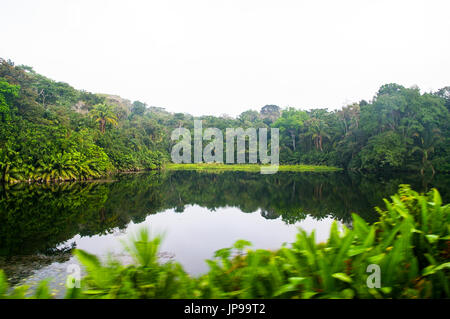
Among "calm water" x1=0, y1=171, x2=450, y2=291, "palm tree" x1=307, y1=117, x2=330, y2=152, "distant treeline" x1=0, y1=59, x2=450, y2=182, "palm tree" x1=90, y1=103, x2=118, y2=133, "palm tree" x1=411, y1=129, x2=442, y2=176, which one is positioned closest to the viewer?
"calm water" x1=0, y1=171, x2=450, y2=291

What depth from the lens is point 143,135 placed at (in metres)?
36.4

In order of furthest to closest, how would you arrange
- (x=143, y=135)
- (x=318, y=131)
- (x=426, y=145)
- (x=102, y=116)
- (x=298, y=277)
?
(x=318, y=131), (x=143, y=135), (x=102, y=116), (x=426, y=145), (x=298, y=277)

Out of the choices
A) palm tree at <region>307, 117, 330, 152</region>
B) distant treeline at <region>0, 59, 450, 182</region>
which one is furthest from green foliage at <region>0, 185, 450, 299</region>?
palm tree at <region>307, 117, 330, 152</region>

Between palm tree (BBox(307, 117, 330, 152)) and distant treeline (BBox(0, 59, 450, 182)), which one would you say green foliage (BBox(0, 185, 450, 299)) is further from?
palm tree (BBox(307, 117, 330, 152))

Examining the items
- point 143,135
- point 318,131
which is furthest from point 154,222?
point 318,131

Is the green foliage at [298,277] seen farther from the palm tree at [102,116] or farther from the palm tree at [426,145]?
the palm tree at [102,116]

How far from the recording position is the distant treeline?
1730cm

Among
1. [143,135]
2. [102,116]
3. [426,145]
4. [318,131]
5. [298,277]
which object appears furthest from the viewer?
[318,131]

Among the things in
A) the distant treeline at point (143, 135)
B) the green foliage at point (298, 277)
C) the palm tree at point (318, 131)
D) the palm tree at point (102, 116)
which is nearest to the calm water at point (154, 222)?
the green foliage at point (298, 277)

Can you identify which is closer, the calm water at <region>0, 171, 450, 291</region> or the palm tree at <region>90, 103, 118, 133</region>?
the calm water at <region>0, 171, 450, 291</region>

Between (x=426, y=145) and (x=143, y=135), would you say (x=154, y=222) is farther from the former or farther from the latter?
(x=143, y=135)

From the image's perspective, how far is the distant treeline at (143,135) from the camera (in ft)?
56.7

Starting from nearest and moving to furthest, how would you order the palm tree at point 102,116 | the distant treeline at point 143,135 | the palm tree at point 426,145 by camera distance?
the distant treeline at point 143,135
the palm tree at point 426,145
the palm tree at point 102,116
